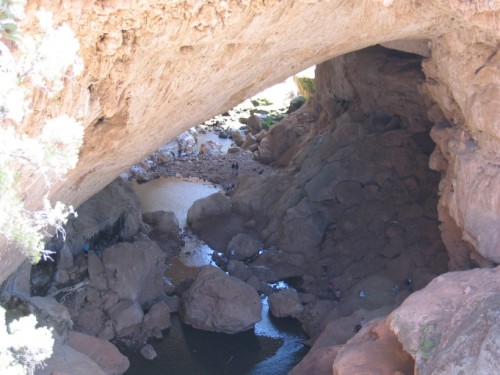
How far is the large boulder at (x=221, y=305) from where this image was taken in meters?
15.4

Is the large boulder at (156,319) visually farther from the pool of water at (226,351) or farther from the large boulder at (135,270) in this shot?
the large boulder at (135,270)

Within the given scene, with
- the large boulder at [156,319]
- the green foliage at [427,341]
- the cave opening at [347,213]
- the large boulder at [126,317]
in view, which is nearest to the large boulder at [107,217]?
the cave opening at [347,213]

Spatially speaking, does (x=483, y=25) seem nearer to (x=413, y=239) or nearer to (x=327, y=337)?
(x=327, y=337)

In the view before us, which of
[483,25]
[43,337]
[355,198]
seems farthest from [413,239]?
[43,337]

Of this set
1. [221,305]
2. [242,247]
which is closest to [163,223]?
[242,247]

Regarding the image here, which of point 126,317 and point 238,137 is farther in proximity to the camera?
point 238,137

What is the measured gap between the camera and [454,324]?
9039mm

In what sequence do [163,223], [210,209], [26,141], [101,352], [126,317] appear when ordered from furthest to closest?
1. [210,209]
2. [163,223]
3. [126,317]
4. [101,352]
5. [26,141]

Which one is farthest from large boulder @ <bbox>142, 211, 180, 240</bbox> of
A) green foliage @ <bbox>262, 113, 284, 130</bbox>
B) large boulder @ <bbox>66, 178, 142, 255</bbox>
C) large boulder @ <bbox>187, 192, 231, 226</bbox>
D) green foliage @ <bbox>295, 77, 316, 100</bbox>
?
green foliage @ <bbox>262, 113, 284, 130</bbox>

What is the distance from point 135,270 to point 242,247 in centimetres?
420

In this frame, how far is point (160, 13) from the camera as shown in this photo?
8250 millimetres

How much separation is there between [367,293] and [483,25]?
796cm

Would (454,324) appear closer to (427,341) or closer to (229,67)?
(427,341)

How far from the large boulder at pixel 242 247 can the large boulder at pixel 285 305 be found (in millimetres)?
2670
